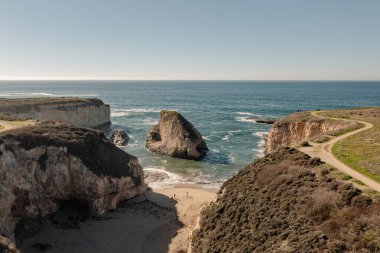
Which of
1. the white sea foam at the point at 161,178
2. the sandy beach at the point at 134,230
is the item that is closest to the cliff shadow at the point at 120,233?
the sandy beach at the point at 134,230

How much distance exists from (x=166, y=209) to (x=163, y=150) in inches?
970

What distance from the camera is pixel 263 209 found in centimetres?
2170

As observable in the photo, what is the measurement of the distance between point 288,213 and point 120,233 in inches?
715

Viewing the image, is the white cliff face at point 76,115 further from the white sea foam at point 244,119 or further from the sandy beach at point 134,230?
the sandy beach at point 134,230

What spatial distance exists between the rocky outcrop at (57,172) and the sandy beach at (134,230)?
75.0 inches

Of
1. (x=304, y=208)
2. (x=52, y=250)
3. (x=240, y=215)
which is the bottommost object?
(x=52, y=250)

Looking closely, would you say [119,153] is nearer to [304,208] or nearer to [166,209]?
[166,209]

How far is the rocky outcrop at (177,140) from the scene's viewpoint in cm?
5888

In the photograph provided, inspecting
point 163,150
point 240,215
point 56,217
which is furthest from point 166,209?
point 163,150

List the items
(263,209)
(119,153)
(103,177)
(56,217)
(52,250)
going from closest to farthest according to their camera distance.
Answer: (263,209)
(52,250)
(56,217)
(103,177)
(119,153)

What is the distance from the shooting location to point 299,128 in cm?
5116

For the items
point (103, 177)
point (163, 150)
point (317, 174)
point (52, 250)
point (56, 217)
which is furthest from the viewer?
point (163, 150)

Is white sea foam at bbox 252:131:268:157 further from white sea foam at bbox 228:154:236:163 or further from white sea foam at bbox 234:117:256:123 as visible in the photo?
white sea foam at bbox 234:117:256:123

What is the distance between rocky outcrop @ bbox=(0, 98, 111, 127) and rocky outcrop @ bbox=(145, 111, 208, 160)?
31331 millimetres
